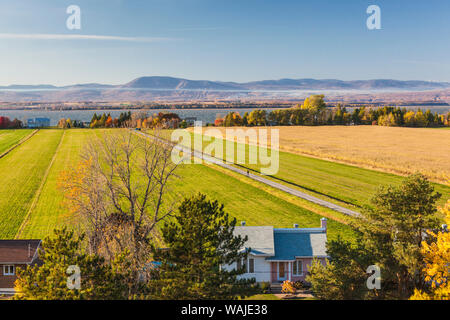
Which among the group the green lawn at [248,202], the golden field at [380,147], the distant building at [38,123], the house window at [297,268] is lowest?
the house window at [297,268]

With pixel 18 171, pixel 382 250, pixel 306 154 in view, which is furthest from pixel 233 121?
pixel 382 250

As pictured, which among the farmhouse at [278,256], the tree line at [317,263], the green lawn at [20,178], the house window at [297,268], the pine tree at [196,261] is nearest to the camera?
the tree line at [317,263]

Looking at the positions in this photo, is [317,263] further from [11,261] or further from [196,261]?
[11,261]

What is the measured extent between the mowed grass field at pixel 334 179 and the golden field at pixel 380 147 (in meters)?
2.66

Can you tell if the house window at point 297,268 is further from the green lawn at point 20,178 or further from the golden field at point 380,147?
the golden field at point 380,147

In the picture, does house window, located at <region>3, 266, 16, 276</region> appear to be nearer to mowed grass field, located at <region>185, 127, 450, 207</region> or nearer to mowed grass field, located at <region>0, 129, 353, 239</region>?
mowed grass field, located at <region>0, 129, 353, 239</region>

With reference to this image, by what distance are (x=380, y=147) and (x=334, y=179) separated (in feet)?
122

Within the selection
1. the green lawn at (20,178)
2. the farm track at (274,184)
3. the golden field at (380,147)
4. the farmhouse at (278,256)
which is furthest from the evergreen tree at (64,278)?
the golden field at (380,147)

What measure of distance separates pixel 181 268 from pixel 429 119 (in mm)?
139090

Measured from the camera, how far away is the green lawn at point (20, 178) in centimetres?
3462

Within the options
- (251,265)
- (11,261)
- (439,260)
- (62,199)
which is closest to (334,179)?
(251,265)

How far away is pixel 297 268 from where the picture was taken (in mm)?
23875
